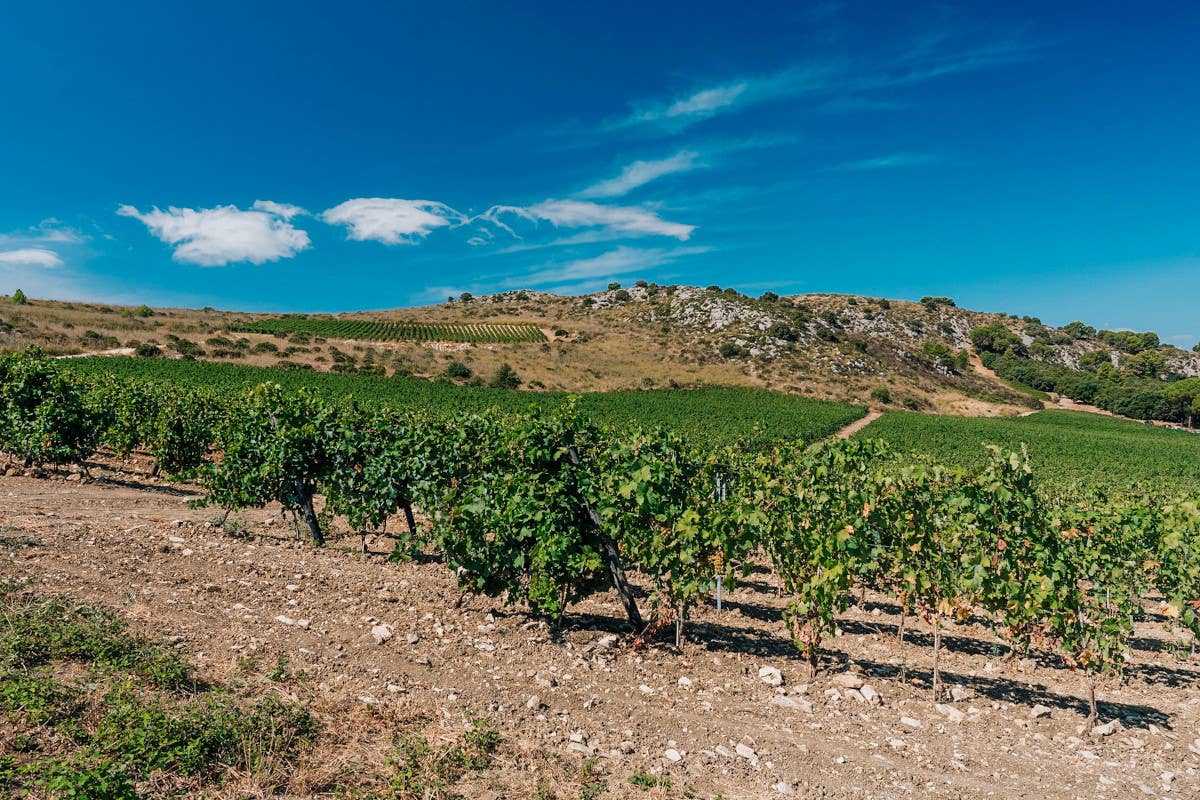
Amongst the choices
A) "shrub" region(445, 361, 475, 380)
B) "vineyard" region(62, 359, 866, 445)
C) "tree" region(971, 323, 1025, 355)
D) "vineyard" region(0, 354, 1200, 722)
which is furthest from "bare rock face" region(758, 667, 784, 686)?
"tree" region(971, 323, 1025, 355)

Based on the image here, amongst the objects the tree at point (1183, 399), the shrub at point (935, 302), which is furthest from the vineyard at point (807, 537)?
the shrub at point (935, 302)

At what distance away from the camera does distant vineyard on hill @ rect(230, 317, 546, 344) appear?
280 ft

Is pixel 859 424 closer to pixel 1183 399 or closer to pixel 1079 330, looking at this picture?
pixel 1183 399

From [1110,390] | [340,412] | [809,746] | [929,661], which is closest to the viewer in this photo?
[809,746]

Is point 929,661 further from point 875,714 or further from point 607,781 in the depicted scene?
point 607,781

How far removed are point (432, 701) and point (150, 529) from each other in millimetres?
8294

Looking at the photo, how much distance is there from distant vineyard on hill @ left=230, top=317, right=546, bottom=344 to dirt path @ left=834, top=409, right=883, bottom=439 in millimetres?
51365

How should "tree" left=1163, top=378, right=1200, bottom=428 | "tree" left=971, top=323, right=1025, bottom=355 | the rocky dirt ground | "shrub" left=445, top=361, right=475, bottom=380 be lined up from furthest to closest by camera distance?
1. "tree" left=971, top=323, right=1025, bottom=355
2. "tree" left=1163, top=378, right=1200, bottom=428
3. "shrub" left=445, top=361, right=475, bottom=380
4. the rocky dirt ground

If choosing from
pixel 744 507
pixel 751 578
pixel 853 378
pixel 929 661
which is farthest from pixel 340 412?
pixel 853 378

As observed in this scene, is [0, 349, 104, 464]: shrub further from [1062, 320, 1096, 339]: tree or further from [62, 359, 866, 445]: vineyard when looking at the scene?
[1062, 320, 1096, 339]: tree

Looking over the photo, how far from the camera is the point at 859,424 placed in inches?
2297

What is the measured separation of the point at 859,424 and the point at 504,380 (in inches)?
1527

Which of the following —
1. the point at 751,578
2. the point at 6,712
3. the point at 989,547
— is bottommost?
the point at 751,578

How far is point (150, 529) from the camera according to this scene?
11.1 m
